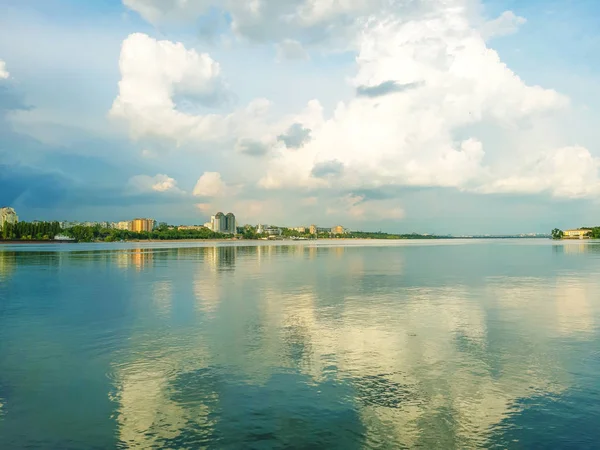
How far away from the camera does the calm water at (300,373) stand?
37.3ft

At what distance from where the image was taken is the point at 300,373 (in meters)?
15.7

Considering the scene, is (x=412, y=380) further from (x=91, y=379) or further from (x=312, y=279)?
(x=312, y=279)

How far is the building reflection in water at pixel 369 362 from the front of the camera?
468 inches

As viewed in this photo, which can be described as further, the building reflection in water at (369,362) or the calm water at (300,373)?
the building reflection in water at (369,362)

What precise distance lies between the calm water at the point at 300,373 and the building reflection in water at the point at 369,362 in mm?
63

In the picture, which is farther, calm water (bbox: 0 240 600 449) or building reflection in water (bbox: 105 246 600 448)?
building reflection in water (bbox: 105 246 600 448)

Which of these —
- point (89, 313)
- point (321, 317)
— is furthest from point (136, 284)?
point (321, 317)

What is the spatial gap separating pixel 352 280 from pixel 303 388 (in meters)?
30.8

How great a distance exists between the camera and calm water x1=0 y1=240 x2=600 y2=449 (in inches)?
447

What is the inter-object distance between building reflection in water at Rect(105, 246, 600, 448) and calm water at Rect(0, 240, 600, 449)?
0.21 feet

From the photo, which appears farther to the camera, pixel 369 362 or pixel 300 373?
pixel 369 362

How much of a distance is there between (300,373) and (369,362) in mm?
2818

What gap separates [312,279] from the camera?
1816 inches

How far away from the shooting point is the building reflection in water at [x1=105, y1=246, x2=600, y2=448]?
1189 cm
